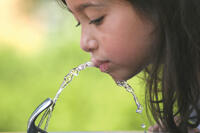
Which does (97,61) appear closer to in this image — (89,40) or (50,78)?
(89,40)

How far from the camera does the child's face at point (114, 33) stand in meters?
0.98

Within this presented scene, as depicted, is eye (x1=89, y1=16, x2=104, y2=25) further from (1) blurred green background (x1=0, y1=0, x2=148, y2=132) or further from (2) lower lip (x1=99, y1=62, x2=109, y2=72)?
(1) blurred green background (x1=0, y1=0, x2=148, y2=132)

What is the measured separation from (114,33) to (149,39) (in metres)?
0.10

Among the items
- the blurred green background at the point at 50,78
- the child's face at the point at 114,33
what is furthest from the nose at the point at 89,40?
the blurred green background at the point at 50,78

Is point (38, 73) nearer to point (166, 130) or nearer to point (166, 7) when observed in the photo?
point (166, 130)

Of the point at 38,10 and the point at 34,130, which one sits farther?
the point at 38,10

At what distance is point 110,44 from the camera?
101 cm

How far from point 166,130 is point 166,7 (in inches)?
15.4

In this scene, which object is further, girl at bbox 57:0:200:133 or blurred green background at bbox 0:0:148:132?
blurred green background at bbox 0:0:148:132

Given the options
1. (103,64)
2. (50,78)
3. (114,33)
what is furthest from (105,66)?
(50,78)

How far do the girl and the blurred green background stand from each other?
3.49 ft

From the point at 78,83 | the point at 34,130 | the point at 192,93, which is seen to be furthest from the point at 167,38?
the point at 78,83

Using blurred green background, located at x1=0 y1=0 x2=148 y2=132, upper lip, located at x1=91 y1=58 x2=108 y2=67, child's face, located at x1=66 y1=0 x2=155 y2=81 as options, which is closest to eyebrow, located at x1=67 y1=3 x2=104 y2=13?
child's face, located at x1=66 y1=0 x2=155 y2=81

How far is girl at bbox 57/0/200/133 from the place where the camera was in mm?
975
